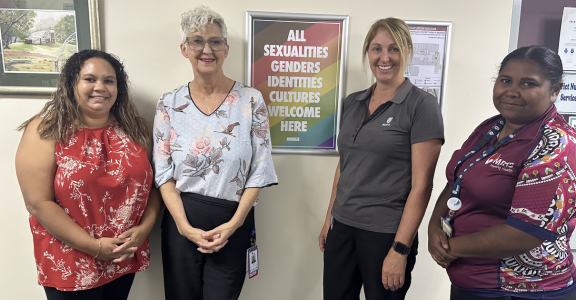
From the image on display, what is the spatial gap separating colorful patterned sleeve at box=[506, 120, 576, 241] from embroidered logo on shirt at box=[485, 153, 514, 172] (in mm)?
45

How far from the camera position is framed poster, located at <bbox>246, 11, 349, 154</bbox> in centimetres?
165

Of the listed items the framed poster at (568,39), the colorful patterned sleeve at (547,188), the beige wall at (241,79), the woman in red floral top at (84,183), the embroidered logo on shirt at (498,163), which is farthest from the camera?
the framed poster at (568,39)

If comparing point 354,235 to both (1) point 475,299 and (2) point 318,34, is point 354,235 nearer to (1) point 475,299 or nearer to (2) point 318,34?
(1) point 475,299

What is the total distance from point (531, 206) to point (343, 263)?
75cm

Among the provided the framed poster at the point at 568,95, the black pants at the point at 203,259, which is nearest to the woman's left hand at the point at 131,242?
the black pants at the point at 203,259

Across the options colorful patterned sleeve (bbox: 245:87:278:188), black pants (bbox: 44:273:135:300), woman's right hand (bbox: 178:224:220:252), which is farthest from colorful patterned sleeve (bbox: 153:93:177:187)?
black pants (bbox: 44:273:135:300)

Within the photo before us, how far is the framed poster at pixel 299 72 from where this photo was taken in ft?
Result: 5.40

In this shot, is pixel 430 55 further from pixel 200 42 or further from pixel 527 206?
pixel 200 42

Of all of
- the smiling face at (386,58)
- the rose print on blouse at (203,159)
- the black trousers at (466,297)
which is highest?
the smiling face at (386,58)

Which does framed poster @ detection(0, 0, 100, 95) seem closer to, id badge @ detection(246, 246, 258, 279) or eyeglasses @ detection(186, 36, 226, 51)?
eyeglasses @ detection(186, 36, 226, 51)

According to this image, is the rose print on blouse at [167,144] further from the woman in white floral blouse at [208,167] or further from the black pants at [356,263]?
the black pants at [356,263]

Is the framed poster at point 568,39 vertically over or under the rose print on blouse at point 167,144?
over

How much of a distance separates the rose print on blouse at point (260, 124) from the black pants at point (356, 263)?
1.64 ft

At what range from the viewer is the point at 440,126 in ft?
3.94
